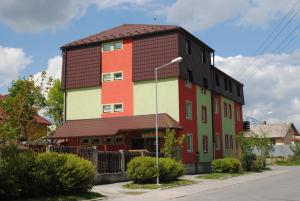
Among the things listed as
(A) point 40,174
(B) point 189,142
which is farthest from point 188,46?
(A) point 40,174

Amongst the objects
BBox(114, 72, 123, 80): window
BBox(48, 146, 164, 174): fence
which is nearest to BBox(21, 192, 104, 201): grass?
BBox(48, 146, 164, 174): fence

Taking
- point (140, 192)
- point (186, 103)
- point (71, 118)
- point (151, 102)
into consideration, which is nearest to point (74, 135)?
point (71, 118)

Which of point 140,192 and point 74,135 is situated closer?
point 140,192

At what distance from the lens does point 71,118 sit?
39438 millimetres

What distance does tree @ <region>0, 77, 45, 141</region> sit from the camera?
52.0ft

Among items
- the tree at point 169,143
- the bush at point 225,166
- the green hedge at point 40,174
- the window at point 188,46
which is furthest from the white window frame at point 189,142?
the green hedge at point 40,174

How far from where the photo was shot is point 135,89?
3678 centimetres

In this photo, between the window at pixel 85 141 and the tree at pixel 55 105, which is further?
the tree at pixel 55 105

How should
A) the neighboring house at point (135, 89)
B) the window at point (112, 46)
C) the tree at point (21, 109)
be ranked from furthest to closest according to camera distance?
the window at point (112, 46) < the neighboring house at point (135, 89) < the tree at point (21, 109)

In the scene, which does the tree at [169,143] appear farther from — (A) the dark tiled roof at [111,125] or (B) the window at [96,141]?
(B) the window at [96,141]

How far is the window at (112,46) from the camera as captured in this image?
124ft

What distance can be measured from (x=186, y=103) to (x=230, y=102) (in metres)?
14.7

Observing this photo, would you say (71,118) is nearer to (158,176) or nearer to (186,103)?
(186,103)

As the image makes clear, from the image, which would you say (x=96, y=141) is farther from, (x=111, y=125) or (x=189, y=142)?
(x=189, y=142)
